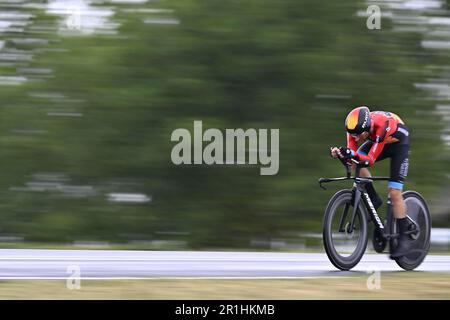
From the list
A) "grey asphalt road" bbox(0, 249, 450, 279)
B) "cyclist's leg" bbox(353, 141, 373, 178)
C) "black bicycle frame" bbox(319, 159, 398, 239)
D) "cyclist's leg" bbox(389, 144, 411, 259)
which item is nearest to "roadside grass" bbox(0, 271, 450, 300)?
"grey asphalt road" bbox(0, 249, 450, 279)

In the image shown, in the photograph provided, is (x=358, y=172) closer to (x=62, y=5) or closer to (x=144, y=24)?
(x=144, y=24)

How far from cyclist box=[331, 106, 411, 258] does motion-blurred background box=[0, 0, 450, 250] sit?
5372 mm

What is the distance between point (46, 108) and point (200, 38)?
287 centimetres

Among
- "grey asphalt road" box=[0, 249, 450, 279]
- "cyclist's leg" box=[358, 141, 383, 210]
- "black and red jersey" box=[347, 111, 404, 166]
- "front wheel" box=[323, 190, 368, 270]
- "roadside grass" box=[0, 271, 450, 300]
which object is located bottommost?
"grey asphalt road" box=[0, 249, 450, 279]

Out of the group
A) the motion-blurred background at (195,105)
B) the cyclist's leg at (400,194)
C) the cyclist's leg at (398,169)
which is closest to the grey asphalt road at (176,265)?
the cyclist's leg at (400,194)

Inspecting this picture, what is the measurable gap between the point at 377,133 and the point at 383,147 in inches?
11.5

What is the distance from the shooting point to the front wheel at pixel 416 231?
30.2ft

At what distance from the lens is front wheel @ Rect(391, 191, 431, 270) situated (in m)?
9.22

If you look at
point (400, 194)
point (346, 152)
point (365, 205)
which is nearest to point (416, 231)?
point (400, 194)

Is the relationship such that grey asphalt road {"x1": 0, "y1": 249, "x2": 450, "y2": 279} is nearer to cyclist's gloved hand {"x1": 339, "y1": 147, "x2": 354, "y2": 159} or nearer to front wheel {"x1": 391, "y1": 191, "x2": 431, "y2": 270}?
front wheel {"x1": 391, "y1": 191, "x2": 431, "y2": 270}

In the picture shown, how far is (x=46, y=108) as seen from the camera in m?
15.1
